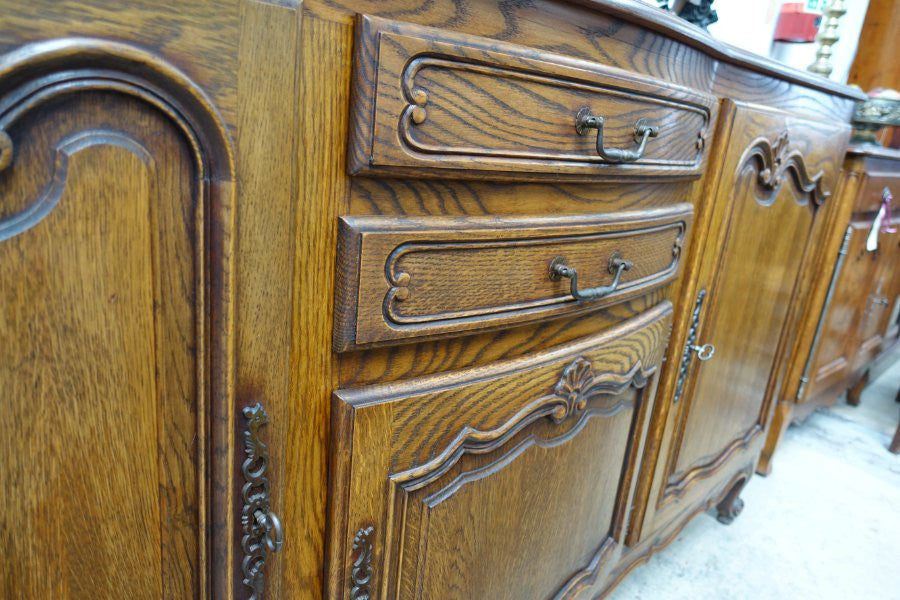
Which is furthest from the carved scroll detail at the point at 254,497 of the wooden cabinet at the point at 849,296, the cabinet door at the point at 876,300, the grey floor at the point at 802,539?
the cabinet door at the point at 876,300

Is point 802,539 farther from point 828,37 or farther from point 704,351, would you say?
point 828,37

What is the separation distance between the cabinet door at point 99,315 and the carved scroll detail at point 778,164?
613 mm

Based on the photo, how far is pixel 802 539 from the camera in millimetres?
1154

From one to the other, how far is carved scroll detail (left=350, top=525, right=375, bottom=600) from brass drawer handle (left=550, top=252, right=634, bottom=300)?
22 centimetres

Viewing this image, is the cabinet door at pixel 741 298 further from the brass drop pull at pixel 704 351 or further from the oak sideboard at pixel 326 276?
the oak sideboard at pixel 326 276

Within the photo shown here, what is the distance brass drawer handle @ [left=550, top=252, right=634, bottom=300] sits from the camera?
1.51 ft

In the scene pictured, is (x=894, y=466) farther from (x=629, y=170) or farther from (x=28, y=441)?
(x=28, y=441)

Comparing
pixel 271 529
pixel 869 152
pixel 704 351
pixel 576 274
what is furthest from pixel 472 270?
pixel 869 152

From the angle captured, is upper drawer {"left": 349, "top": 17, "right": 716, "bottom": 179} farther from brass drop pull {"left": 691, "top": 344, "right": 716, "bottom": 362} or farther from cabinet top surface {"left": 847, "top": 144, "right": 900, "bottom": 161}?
cabinet top surface {"left": 847, "top": 144, "right": 900, "bottom": 161}

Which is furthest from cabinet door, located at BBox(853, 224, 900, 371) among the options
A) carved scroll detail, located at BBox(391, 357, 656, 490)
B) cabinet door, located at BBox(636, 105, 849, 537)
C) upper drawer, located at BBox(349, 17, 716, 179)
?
upper drawer, located at BBox(349, 17, 716, 179)

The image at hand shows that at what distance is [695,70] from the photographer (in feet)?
1.84

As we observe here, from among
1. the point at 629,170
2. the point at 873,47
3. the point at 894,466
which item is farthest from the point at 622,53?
the point at 873,47

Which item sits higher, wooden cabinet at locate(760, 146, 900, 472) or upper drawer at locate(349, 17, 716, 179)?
upper drawer at locate(349, 17, 716, 179)

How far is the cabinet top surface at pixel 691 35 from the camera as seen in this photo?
1.38ft
